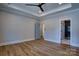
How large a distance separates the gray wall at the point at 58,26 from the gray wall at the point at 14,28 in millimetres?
1201

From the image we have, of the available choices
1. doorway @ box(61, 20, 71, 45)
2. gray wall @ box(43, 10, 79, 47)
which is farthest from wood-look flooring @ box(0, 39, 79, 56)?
doorway @ box(61, 20, 71, 45)

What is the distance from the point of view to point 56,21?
20.4ft

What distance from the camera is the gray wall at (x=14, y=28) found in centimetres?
488

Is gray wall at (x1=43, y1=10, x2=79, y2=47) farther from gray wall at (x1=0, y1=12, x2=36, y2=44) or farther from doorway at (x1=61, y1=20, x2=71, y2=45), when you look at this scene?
gray wall at (x1=0, y1=12, x2=36, y2=44)

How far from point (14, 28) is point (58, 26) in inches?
110

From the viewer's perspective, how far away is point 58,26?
617 centimetres

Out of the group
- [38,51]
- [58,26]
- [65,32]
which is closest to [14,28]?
[38,51]

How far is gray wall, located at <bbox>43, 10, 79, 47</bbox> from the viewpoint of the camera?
4766mm

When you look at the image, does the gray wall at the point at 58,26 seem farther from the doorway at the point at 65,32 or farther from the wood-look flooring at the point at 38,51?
the wood-look flooring at the point at 38,51

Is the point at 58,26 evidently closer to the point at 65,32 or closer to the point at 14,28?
the point at 65,32

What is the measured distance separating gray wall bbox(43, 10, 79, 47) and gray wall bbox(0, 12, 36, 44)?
3.94ft

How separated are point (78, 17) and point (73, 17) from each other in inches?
15.9

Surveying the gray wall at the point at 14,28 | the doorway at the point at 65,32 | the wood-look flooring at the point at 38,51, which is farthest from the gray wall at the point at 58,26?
the gray wall at the point at 14,28

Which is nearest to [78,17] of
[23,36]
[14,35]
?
[23,36]
